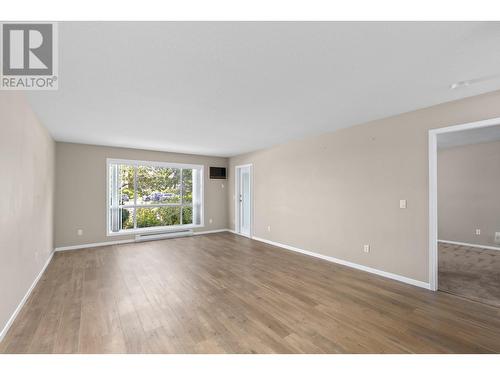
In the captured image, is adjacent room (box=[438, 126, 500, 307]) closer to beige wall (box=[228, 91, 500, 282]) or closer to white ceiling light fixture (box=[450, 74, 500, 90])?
beige wall (box=[228, 91, 500, 282])

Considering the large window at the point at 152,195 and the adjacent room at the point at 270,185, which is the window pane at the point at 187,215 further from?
the adjacent room at the point at 270,185

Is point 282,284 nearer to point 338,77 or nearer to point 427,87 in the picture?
point 338,77

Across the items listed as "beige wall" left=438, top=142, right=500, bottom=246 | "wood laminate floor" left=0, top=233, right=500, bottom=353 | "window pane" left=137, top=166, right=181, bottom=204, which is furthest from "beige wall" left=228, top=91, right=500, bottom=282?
"beige wall" left=438, top=142, right=500, bottom=246

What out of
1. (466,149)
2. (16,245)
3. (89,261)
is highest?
(466,149)

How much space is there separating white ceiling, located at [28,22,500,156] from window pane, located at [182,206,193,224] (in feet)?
11.6

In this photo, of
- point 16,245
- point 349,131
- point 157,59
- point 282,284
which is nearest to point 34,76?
point 157,59

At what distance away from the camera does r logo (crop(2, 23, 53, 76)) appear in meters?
1.47

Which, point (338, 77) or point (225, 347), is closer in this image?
point (225, 347)

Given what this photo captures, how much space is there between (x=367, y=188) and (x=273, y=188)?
229cm

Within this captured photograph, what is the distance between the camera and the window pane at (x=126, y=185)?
18.5 feet

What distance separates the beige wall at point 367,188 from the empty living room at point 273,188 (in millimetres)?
26

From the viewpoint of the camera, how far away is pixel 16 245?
2.26m
